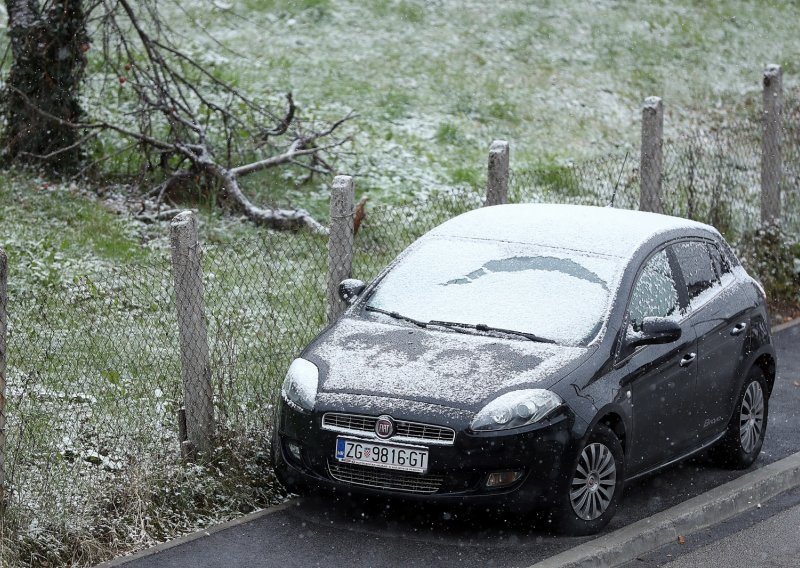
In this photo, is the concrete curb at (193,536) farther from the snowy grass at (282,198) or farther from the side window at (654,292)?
the side window at (654,292)

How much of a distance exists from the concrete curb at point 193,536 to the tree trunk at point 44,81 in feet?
26.0

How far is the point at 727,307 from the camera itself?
7.89m

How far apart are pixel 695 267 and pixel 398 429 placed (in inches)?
97.1

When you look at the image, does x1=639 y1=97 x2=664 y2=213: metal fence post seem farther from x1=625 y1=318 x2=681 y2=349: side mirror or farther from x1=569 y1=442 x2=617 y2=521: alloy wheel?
x1=569 y1=442 x2=617 y2=521: alloy wheel

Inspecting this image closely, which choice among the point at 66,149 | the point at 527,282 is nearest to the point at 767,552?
the point at 527,282

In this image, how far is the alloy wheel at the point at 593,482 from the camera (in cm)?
665

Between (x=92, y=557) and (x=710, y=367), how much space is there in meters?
3.70

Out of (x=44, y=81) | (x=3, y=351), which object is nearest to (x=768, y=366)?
(x=3, y=351)

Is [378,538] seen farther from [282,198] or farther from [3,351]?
[282,198]

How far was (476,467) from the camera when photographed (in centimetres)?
639

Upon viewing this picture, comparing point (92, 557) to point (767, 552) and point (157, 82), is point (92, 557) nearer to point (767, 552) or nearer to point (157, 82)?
point (767, 552)

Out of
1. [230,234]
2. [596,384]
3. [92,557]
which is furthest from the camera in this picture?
[230,234]

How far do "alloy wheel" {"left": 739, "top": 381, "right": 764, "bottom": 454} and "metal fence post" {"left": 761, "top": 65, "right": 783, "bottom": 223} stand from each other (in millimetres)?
4577

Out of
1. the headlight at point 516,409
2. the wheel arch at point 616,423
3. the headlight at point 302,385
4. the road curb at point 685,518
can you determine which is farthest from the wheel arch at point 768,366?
the headlight at point 302,385
